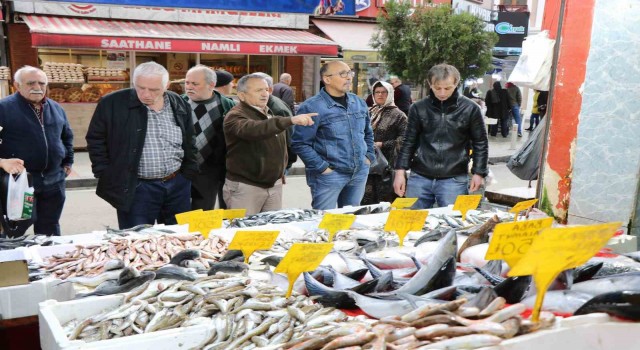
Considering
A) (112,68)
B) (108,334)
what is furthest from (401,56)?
(108,334)

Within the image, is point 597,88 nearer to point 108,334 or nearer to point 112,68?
point 108,334

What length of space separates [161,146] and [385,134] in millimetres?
2979

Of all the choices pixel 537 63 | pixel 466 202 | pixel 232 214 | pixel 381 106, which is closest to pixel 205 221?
pixel 232 214

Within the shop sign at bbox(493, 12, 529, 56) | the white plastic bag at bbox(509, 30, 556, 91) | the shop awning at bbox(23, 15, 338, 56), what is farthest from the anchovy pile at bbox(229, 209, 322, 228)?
the shop sign at bbox(493, 12, 529, 56)

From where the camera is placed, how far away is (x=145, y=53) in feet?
43.9

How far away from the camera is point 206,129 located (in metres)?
5.75

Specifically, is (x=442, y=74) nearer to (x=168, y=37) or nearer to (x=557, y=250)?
(x=557, y=250)

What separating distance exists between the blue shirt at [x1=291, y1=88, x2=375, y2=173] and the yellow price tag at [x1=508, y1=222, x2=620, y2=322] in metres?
3.46

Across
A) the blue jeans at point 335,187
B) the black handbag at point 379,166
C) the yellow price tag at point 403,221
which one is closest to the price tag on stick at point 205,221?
the yellow price tag at point 403,221

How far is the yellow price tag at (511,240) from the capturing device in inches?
94.9

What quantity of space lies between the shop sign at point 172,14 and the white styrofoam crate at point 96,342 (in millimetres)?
11229

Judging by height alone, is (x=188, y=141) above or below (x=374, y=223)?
above

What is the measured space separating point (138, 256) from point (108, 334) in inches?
43.6

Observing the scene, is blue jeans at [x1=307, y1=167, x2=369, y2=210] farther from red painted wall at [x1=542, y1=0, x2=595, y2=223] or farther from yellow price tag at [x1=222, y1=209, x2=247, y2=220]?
red painted wall at [x1=542, y1=0, x2=595, y2=223]
